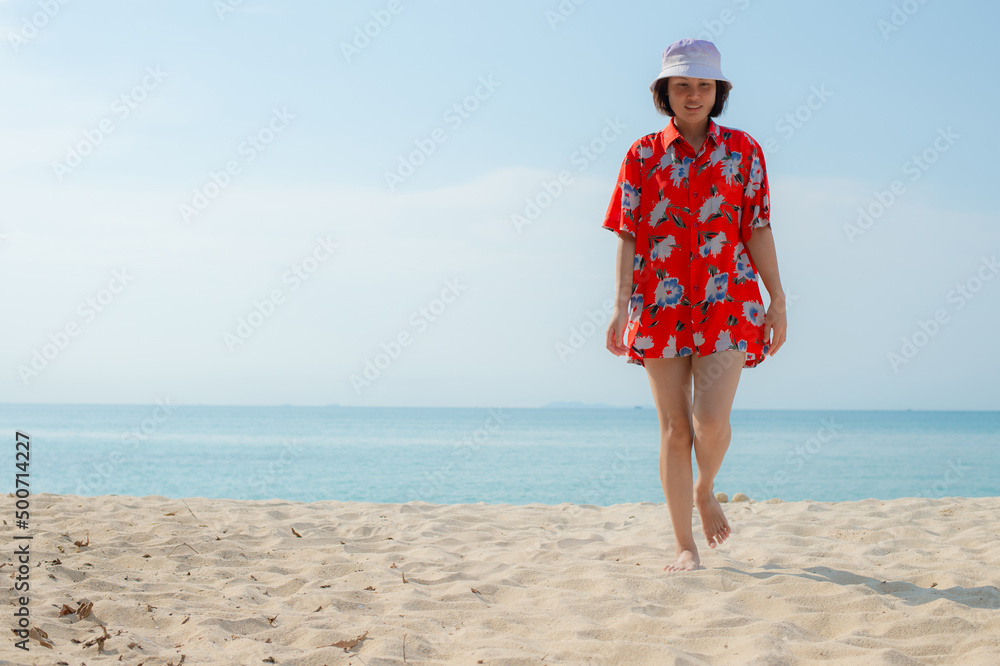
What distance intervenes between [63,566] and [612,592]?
2.23 meters

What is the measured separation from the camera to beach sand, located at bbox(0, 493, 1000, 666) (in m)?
1.99

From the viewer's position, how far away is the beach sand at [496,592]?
1.99 metres

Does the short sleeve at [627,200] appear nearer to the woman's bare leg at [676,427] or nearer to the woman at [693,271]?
the woman at [693,271]

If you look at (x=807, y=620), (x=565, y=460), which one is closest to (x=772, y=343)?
(x=807, y=620)

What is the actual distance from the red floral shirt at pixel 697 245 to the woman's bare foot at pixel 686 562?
831mm

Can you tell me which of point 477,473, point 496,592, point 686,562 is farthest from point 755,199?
point 477,473

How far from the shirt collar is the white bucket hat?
0.18m

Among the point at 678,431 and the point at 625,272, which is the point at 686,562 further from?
the point at 625,272

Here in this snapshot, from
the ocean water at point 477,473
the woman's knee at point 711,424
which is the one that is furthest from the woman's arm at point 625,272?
the ocean water at point 477,473

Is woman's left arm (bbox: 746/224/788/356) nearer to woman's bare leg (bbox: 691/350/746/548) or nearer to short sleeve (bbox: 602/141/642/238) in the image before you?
woman's bare leg (bbox: 691/350/746/548)

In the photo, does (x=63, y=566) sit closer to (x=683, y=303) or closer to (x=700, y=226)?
(x=683, y=303)

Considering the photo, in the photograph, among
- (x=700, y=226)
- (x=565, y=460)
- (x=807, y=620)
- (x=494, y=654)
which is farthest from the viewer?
(x=565, y=460)

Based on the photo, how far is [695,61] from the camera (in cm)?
270

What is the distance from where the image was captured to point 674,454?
285 centimetres
